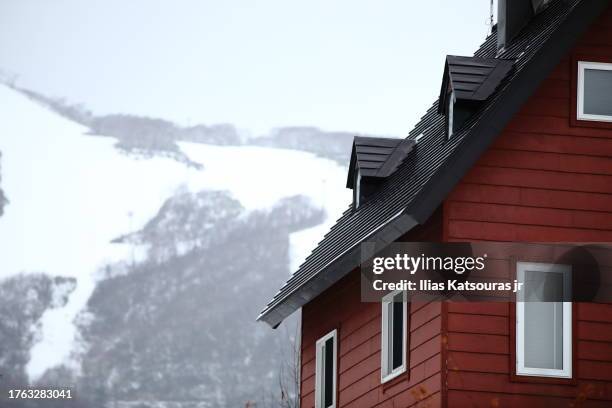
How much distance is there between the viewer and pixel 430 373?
56.9ft

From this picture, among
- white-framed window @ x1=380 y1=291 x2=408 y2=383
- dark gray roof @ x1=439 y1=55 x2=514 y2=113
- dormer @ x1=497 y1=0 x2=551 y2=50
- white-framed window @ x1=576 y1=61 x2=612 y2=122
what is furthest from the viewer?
dormer @ x1=497 y1=0 x2=551 y2=50

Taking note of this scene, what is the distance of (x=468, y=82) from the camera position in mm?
18547

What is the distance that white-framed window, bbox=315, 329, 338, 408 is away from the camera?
72.4 feet

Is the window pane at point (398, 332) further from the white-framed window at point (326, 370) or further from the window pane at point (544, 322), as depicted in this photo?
the white-framed window at point (326, 370)

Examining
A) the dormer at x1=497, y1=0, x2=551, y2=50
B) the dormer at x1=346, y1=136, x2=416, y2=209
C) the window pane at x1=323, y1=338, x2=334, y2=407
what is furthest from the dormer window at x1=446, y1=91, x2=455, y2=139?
the window pane at x1=323, y1=338, x2=334, y2=407

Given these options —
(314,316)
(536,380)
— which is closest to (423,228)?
(536,380)

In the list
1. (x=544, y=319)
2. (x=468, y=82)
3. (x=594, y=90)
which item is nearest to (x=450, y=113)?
(x=468, y=82)

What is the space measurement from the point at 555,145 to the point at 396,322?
3.52 m

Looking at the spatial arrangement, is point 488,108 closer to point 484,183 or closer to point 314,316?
point 484,183

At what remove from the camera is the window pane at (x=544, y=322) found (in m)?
17.1

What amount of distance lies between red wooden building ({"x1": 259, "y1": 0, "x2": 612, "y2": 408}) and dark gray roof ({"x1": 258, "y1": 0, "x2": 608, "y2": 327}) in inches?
1.0

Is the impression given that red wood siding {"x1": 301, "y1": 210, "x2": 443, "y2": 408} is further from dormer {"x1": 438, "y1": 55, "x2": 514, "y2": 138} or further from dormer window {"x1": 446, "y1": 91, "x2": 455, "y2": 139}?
dormer {"x1": 438, "y1": 55, "x2": 514, "y2": 138}

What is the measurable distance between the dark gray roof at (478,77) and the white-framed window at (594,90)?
42.4 inches

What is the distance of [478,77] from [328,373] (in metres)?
6.61
